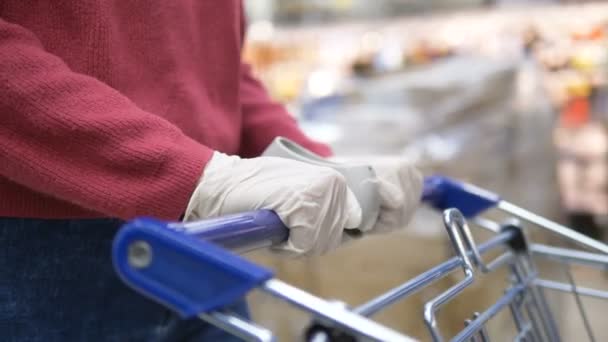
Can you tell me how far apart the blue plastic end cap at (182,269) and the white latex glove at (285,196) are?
0.14 m

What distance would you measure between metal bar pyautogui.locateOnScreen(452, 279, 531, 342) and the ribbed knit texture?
32 cm

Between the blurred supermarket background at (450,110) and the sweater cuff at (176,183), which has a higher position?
the sweater cuff at (176,183)

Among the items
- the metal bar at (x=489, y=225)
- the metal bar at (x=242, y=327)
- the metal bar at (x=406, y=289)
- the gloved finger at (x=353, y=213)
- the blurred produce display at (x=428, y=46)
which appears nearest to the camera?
the metal bar at (x=242, y=327)

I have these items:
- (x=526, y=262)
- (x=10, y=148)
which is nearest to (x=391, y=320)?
(x=526, y=262)

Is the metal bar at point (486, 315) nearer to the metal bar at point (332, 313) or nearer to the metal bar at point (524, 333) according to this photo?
the metal bar at point (524, 333)

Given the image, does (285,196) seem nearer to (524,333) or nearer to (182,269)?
(182,269)

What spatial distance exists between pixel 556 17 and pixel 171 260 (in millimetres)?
3108

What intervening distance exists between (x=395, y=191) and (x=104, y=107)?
0.37 meters

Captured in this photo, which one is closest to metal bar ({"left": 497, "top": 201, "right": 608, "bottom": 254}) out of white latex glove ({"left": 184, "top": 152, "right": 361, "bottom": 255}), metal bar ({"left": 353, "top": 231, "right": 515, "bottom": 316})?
metal bar ({"left": 353, "top": 231, "right": 515, "bottom": 316})

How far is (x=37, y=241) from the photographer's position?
0.74 m

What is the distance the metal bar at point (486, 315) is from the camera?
24.6 inches

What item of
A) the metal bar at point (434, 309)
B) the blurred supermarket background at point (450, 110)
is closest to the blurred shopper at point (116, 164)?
the metal bar at point (434, 309)

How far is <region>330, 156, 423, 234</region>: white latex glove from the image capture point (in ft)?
2.55

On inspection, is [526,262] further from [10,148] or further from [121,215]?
[10,148]
